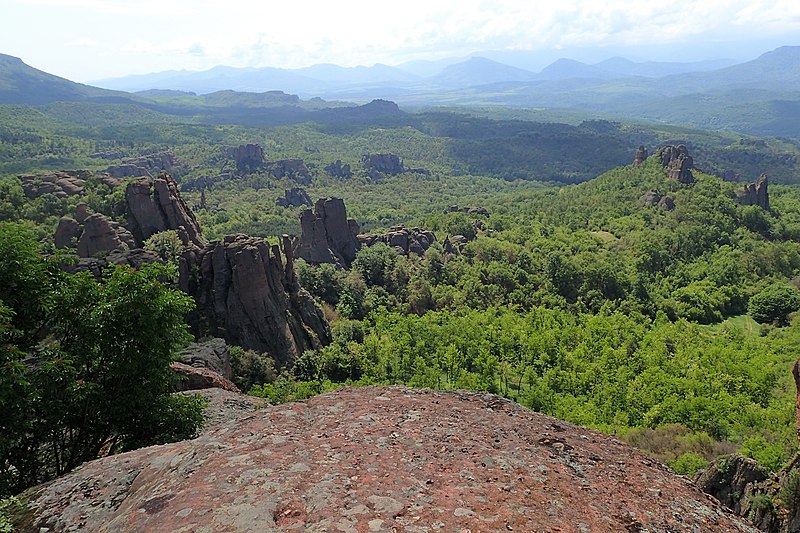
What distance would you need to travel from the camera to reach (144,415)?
1584cm

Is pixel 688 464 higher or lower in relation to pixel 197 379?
lower

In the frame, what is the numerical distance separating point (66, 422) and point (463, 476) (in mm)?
11898

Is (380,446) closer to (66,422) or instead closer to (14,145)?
(66,422)

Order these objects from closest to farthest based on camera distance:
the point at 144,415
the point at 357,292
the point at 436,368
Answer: the point at 144,415, the point at 436,368, the point at 357,292

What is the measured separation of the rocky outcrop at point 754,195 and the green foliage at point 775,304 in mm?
34666

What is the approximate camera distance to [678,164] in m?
110

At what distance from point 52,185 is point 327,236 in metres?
40.6

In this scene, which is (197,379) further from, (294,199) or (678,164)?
(294,199)

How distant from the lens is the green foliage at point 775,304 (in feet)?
239

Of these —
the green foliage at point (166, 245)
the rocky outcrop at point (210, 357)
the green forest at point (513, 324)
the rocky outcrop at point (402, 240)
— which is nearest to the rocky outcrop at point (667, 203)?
the green forest at point (513, 324)

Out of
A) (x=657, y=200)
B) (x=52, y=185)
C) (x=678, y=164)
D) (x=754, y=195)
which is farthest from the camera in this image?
(x=678, y=164)

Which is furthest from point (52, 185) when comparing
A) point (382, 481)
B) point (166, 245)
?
point (382, 481)

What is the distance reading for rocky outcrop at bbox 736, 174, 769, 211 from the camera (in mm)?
104006

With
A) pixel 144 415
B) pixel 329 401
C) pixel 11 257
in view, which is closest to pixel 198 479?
pixel 329 401
